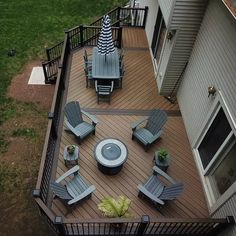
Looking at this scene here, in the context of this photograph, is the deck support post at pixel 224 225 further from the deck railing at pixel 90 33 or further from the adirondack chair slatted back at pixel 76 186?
the deck railing at pixel 90 33

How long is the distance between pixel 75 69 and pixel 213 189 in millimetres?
6712

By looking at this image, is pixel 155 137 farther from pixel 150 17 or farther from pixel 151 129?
pixel 150 17

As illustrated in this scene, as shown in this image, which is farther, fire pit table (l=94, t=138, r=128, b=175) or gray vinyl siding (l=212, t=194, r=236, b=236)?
fire pit table (l=94, t=138, r=128, b=175)

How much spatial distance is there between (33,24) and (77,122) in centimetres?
951

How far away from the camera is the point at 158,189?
7.02m

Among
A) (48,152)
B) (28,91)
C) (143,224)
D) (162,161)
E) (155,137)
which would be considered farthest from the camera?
(28,91)

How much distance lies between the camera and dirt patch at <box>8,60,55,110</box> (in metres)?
11.7

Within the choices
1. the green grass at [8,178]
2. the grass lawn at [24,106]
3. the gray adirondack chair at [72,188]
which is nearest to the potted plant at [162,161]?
the gray adirondack chair at [72,188]

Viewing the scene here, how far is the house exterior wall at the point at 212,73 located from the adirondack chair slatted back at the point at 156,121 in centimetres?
94

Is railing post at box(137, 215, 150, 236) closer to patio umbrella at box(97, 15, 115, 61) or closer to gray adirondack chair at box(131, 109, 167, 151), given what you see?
gray adirondack chair at box(131, 109, 167, 151)

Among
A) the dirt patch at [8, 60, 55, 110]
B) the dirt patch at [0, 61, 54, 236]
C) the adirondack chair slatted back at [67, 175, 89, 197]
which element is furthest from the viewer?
the dirt patch at [8, 60, 55, 110]

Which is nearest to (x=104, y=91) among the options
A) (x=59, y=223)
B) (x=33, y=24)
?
(x=59, y=223)

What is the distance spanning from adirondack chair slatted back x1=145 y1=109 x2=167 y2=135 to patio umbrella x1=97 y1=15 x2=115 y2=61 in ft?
9.27

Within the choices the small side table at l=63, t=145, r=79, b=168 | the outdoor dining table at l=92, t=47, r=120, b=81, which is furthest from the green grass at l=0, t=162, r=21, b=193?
the outdoor dining table at l=92, t=47, r=120, b=81
